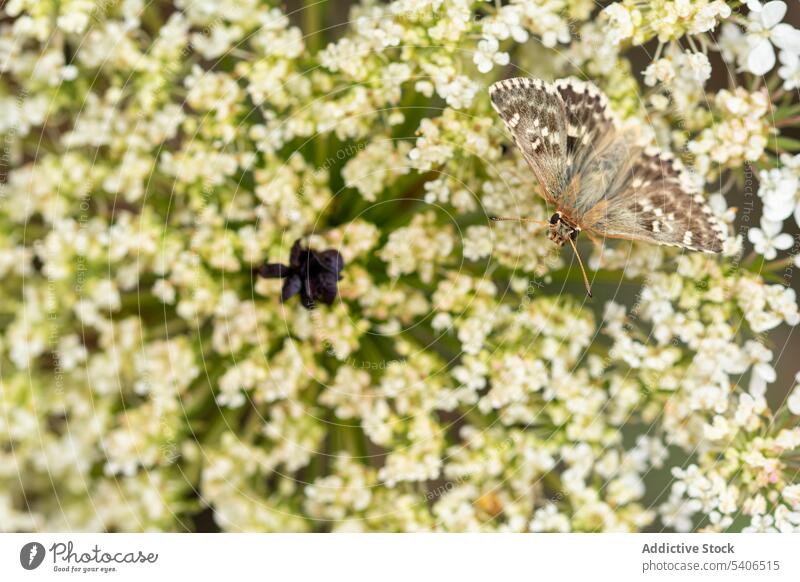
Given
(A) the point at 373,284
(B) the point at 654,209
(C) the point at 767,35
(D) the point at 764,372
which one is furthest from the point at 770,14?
(A) the point at 373,284

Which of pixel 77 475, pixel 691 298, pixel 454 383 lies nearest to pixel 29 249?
pixel 77 475

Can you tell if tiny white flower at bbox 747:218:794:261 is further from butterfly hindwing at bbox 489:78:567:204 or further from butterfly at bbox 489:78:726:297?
butterfly hindwing at bbox 489:78:567:204

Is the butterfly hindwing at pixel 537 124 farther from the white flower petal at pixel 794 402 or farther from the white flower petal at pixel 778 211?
the white flower petal at pixel 794 402

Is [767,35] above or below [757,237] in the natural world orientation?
above

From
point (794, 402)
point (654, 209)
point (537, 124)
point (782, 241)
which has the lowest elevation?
point (794, 402)

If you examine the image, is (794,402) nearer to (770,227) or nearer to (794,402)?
(794,402)

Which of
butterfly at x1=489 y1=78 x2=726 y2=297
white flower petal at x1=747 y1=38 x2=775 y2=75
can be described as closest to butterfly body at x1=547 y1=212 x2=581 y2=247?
butterfly at x1=489 y1=78 x2=726 y2=297
